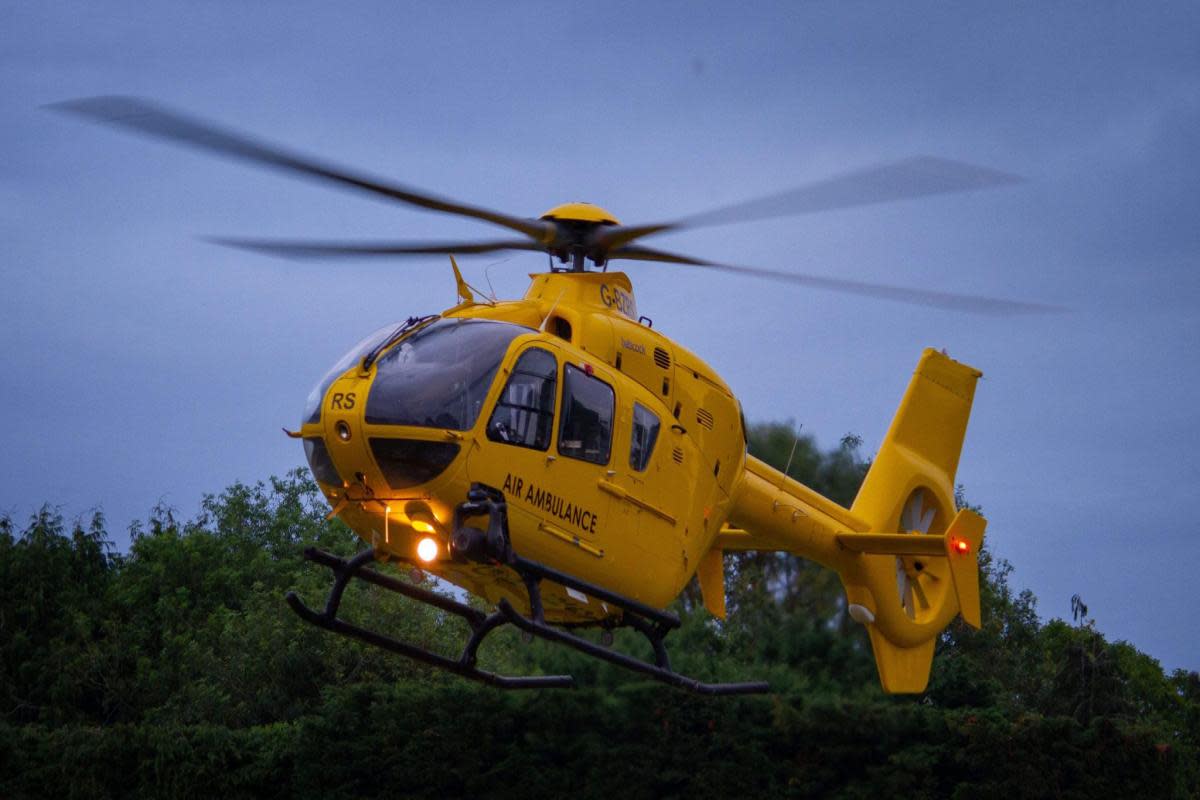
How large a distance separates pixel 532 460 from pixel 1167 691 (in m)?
33.8

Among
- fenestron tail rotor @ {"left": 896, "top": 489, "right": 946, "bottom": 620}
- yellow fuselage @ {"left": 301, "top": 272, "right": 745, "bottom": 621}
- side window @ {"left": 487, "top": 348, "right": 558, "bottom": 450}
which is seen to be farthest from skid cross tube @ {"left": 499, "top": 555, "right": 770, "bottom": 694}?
fenestron tail rotor @ {"left": 896, "top": 489, "right": 946, "bottom": 620}

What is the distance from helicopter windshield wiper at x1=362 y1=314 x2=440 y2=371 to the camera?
11.1m

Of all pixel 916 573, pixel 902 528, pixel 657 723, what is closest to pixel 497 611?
pixel 902 528

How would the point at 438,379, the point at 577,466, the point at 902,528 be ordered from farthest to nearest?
the point at 902,528, the point at 577,466, the point at 438,379

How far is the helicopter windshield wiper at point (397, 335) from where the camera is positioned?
11.1m

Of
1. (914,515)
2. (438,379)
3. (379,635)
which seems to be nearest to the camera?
(438,379)

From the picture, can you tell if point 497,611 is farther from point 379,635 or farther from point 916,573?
point 916,573

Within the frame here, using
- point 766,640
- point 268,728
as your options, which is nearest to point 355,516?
point 766,640

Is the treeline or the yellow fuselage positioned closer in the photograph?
the yellow fuselage

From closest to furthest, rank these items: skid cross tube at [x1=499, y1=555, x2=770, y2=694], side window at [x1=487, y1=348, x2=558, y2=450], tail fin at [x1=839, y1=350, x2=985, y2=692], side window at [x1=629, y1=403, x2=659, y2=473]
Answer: side window at [x1=487, y1=348, x2=558, y2=450] → skid cross tube at [x1=499, y1=555, x2=770, y2=694] → side window at [x1=629, y1=403, x2=659, y2=473] → tail fin at [x1=839, y1=350, x2=985, y2=692]

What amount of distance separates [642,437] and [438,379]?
2.15 m

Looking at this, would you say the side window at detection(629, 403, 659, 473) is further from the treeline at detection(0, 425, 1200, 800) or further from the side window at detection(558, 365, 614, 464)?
the treeline at detection(0, 425, 1200, 800)

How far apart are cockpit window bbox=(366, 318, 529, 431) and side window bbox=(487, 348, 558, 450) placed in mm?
182

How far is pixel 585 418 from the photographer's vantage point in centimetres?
1157
